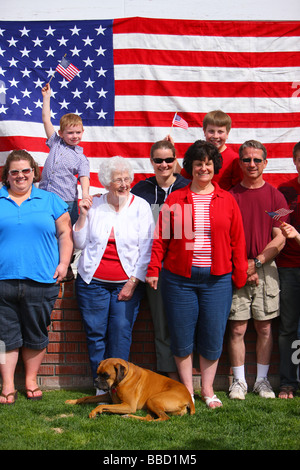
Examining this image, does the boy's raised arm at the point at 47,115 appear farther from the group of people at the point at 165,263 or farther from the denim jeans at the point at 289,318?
the denim jeans at the point at 289,318

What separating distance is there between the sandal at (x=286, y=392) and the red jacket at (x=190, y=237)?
95 centimetres

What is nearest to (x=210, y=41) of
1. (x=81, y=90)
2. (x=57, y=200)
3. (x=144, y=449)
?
(x=81, y=90)

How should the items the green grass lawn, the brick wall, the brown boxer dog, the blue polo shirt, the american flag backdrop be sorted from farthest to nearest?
the american flag backdrop, the brick wall, the blue polo shirt, the brown boxer dog, the green grass lawn

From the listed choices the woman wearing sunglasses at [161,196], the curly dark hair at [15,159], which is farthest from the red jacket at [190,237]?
the curly dark hair at [15,159]

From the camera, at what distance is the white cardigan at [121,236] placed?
4301 millimetres

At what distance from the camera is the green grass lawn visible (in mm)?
3381

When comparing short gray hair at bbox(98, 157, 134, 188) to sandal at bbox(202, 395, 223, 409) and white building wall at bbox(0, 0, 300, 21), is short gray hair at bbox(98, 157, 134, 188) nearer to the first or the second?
sandal at bbox(202, 395, 223, 409)

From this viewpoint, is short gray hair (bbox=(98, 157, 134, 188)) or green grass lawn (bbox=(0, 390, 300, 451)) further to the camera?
short gray hair (bbox=(98, 157, 134, 188))

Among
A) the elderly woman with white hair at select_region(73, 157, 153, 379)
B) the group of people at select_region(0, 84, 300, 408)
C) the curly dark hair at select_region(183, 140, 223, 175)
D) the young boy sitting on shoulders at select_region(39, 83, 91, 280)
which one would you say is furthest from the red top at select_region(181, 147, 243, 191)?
the young boy sitting on shoulders at select_region(39, 83, 91, 280)

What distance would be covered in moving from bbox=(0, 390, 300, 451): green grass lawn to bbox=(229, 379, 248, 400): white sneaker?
0.13 metres

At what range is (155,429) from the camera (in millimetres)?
3604

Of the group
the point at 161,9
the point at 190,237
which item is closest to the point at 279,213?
the point at 190,237

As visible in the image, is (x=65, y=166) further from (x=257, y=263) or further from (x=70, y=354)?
(x=257, y=263)

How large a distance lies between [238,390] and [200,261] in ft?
3.75
